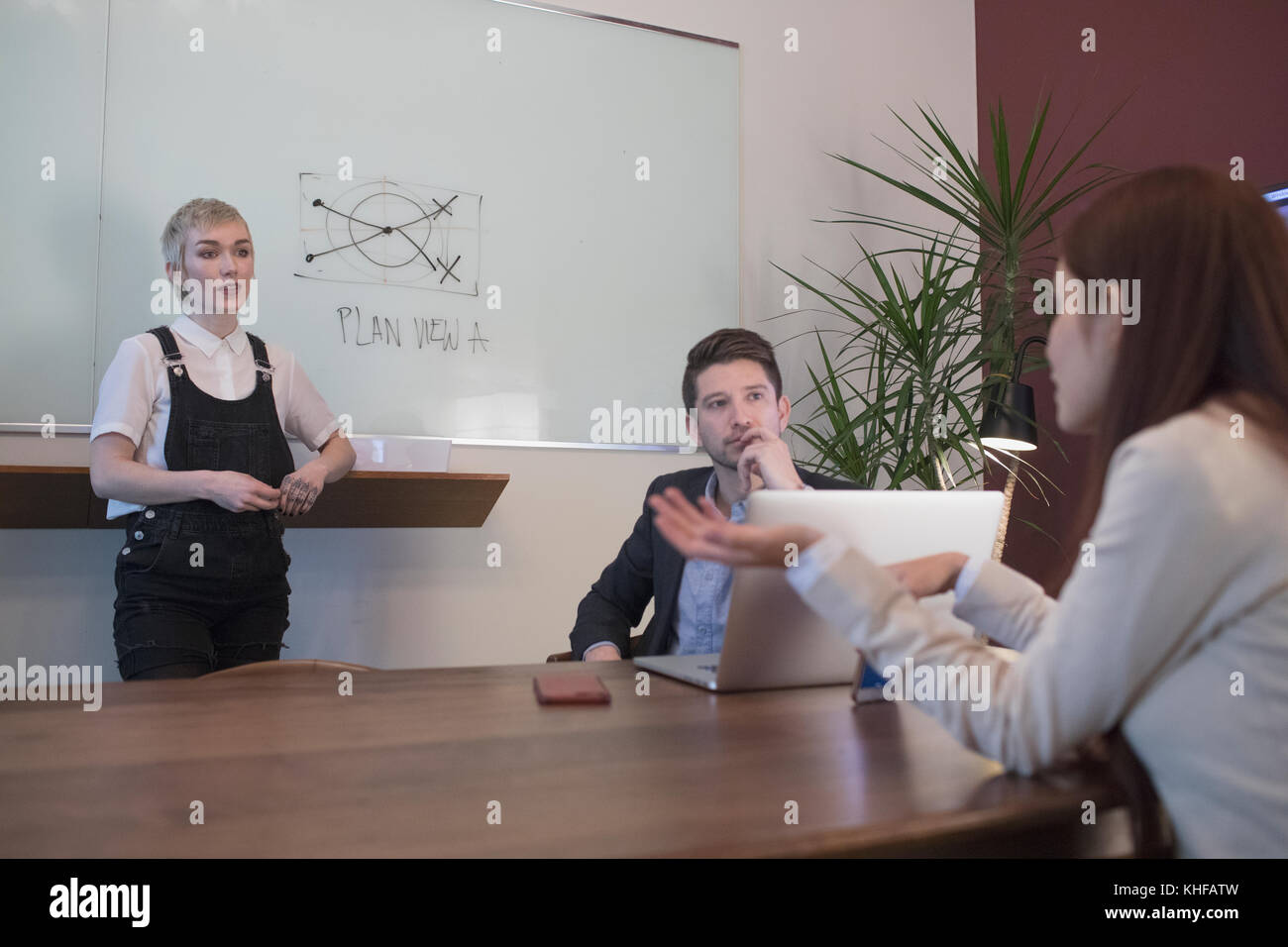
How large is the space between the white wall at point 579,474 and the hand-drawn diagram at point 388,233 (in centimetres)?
58

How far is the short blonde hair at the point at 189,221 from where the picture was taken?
2.40 m

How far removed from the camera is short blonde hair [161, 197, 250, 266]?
2.40 m

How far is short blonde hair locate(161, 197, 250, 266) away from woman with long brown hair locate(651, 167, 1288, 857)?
6.14 feet

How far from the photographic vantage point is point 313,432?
8.66 ft

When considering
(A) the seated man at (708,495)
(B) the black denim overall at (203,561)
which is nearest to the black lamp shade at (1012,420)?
(A) the seated man at (708,495)

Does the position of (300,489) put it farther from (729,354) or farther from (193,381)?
(729,354)

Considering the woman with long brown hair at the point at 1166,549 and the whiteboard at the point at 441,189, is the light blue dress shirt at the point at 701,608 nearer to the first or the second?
the woman with long brown hair at the point at 1166,549

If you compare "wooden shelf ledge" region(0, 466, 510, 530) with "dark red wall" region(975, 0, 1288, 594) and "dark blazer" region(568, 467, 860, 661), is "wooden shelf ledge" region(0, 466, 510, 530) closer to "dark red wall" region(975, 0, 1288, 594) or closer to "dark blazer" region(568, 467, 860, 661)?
"dark blazer" region(568, 467, 860, 661)

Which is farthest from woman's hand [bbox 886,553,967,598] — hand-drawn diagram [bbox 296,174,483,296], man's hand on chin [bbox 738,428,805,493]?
hand-drawn diagram [bbox 296,174,483,296]

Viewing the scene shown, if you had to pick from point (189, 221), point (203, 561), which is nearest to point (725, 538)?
point (203, 561)

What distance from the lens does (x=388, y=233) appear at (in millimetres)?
3119

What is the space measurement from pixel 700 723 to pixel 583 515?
226cm

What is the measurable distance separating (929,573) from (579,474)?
2.29m

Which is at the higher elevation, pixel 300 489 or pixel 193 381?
pixel 193 381
